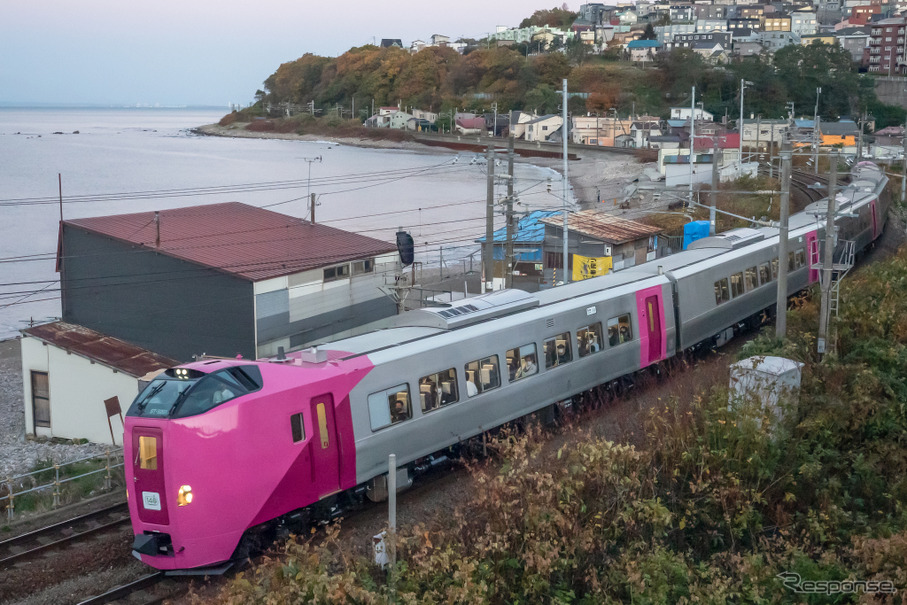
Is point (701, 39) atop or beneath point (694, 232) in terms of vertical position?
atop

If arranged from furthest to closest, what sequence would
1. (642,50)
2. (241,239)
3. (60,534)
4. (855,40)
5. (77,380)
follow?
1. (642,50)
2. (855,40)
3. (241,239)
4. (77,380)
5. (60,534)

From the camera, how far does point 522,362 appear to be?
1111cm

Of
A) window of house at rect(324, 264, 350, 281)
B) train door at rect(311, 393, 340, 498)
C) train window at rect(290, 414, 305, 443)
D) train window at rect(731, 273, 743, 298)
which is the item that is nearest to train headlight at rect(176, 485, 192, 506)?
train window at rect(290, 414, 305, 443)

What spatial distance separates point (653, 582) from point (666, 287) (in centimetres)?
828

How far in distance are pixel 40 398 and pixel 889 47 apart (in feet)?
336

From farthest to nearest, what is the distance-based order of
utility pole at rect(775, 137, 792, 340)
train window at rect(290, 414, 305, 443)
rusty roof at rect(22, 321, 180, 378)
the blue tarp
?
the blue tarp, rusty roof at rect(22, 321, 180, 378), utility pole at rect(775, 137, 792, 340), train window at rect(290, 414, 305, 443)

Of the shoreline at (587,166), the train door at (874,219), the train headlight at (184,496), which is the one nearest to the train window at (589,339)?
the train headlight at (184,496)

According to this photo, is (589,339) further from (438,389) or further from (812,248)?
(812,248)

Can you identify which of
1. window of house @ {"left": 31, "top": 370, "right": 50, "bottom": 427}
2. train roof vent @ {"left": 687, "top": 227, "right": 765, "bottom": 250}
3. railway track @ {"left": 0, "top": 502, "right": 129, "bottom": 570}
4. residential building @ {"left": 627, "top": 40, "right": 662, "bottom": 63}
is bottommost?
window of house @ {"left": 31, "top": 370, "right": 50, "bottom": 427}

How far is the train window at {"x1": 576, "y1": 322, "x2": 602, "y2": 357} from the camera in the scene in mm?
12133

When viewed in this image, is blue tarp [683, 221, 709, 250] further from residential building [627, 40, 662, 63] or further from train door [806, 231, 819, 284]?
residential building [627, 40, 662, 63]

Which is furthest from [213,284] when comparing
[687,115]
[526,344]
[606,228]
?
[687,115]

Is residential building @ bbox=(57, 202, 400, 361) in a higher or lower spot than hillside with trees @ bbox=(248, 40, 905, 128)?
lower

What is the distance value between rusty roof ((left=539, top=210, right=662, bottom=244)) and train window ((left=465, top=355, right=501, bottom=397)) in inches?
472
